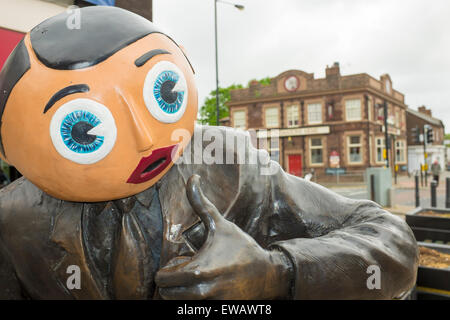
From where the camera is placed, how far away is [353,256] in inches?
40.2

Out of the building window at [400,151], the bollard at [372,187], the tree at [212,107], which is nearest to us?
the bollard at [372,187]

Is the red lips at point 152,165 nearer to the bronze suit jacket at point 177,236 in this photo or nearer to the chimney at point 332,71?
the bronze suit jacket at point 177,236

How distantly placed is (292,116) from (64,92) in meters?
22.8

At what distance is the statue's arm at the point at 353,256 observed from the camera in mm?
991

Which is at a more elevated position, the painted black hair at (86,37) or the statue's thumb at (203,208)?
the painted black hair at (86,37)

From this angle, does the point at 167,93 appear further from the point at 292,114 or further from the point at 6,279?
the point at 292,114

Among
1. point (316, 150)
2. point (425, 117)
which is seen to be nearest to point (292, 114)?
point (316, 150)

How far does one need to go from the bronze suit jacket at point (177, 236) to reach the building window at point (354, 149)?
21.3m

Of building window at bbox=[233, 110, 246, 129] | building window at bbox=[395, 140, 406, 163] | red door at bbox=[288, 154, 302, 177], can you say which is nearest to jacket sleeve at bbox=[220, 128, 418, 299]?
red door at bbox=[288, 154, 302, 177]

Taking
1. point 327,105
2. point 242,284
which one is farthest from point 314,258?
point 327,105

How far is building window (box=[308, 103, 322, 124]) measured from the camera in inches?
877

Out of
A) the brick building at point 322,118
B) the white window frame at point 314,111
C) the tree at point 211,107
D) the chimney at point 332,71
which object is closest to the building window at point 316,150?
the brick building at point 322,118

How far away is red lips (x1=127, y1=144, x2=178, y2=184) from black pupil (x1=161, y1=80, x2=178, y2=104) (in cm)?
14

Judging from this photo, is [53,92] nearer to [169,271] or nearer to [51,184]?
[51,184]
